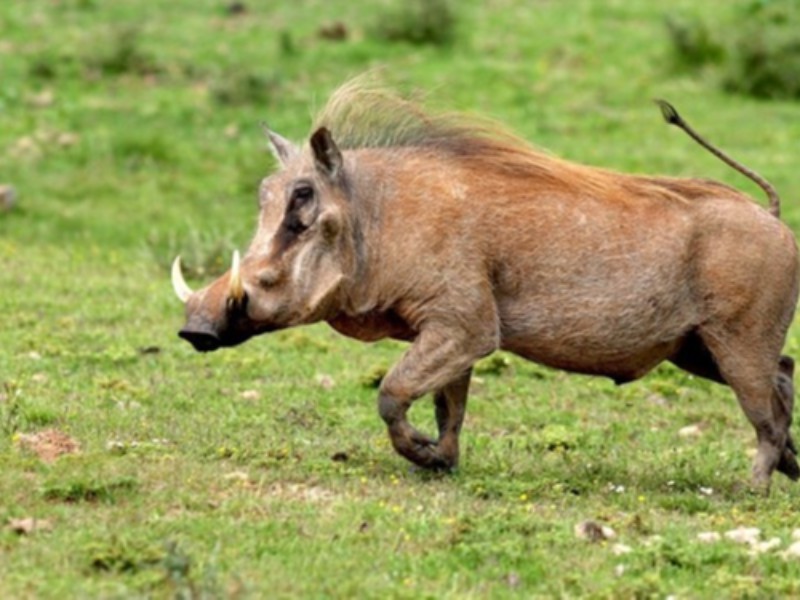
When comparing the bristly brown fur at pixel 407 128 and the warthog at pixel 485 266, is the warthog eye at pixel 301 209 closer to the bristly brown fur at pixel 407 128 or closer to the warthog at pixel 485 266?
the warthog at pixel 485 266

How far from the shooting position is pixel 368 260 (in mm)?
8102

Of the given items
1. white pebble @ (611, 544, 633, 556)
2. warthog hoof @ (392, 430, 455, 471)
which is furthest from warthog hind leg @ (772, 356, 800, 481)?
white pebble @ (611, 544, 633, 556)

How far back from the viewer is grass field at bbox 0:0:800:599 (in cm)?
651

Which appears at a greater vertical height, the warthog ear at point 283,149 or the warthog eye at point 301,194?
the warthog ear at point 283,149

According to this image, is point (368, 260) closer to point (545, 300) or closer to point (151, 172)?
point (545, 300)

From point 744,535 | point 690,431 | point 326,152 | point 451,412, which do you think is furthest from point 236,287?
point 690,431

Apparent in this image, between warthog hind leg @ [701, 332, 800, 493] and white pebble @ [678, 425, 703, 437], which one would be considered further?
white pebble @ [678, 425, 703, 437]

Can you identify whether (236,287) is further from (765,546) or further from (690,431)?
(690,431)

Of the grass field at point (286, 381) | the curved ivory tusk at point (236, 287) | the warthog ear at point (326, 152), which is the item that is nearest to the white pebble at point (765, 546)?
the grass field at point (286, 381)

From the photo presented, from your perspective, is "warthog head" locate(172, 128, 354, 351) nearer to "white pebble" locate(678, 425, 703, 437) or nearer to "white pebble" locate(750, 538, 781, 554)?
"white pebble" locate(750, 538, 781, 554)

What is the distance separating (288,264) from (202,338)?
17.9 inches

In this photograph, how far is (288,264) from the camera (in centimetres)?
798

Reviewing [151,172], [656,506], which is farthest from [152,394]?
[151,172]

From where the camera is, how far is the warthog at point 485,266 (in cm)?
798
